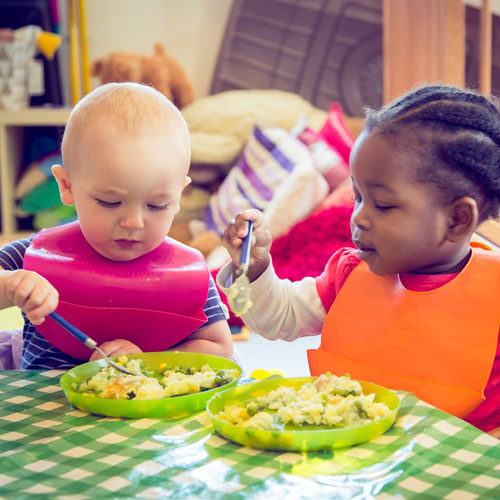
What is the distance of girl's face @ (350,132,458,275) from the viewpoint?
3.20ft

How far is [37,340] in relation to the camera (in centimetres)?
123

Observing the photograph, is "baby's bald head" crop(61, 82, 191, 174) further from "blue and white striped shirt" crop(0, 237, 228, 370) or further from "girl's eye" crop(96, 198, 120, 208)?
"blue and white striped shirt" crop(0, 237, 228, 370)

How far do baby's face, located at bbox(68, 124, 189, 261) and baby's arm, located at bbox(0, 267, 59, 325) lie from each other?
7.2 inches

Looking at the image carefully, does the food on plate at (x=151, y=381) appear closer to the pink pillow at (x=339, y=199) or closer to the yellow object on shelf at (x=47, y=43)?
the pink pillow at (x=339, y=199)

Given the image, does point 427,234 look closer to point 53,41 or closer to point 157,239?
point 157,239

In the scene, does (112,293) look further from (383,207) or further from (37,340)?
(383,207)

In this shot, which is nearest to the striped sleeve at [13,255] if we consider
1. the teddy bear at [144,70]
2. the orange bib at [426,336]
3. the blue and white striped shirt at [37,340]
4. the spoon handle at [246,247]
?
the blue and white striped shirt at [37,340]

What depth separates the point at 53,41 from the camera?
324 centimetres

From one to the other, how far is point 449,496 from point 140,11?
3355mm

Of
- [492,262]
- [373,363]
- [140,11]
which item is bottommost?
[373,363]

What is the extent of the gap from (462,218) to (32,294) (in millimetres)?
559

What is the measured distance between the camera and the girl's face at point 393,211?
975 millimetres

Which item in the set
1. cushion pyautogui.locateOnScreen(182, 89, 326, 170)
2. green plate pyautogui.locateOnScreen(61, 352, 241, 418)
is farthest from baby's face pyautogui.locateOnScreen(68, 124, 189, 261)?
cushion pyautogui.locateOnScreen(182, 89, 326, 170)

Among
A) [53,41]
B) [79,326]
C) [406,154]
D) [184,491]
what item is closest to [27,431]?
[184,491]
